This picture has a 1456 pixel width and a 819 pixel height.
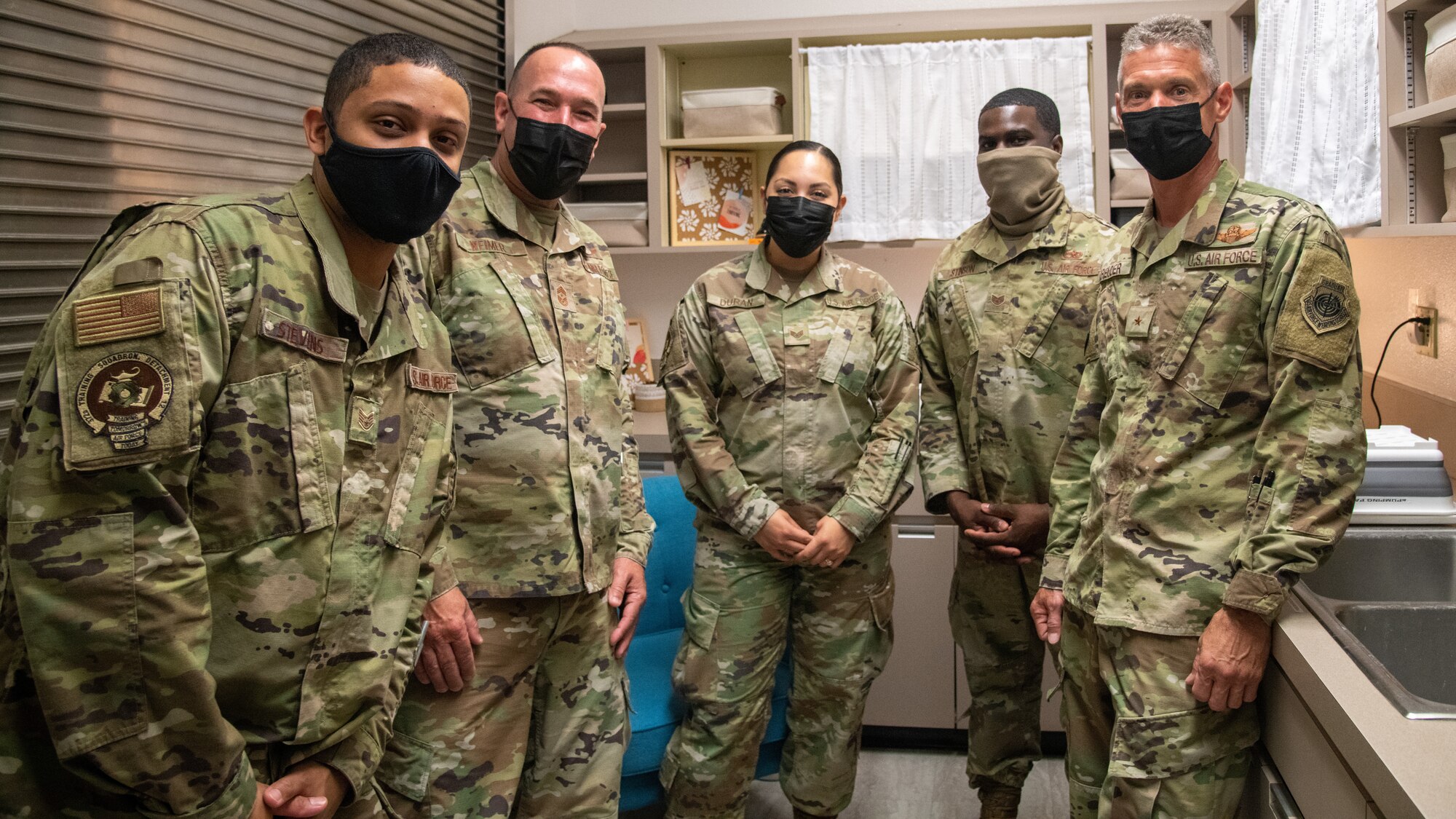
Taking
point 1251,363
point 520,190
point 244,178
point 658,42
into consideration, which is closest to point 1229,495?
point 1251,363

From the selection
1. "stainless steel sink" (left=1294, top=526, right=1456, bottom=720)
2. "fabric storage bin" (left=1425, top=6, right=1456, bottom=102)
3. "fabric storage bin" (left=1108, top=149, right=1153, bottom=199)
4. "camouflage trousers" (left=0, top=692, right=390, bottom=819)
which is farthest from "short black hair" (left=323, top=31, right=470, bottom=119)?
"fabric storage bin" (left=1108, top=149, right=1153, bottom=199)

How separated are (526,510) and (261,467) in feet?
2.22

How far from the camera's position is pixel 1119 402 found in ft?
5.70

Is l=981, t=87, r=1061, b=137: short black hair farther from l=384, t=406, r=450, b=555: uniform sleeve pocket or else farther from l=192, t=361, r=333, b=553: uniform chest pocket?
l=192, t=361, r=333, b=553: uniform chest pocket

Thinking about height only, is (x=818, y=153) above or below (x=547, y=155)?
above

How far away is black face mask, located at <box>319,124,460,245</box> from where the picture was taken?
1.27 metres

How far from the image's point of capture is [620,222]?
11.5 feet

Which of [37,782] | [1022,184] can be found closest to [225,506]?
[37,782]

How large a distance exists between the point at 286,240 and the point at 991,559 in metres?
1.77

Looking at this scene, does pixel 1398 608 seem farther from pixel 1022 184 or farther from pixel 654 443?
pixel 654 443

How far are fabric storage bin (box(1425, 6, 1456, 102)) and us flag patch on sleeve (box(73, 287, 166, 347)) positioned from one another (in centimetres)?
199

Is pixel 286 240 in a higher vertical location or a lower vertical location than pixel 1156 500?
higher

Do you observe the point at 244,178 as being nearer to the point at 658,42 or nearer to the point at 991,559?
the point at 658,42

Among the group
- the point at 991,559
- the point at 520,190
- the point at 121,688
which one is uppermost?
the point at 520,190
